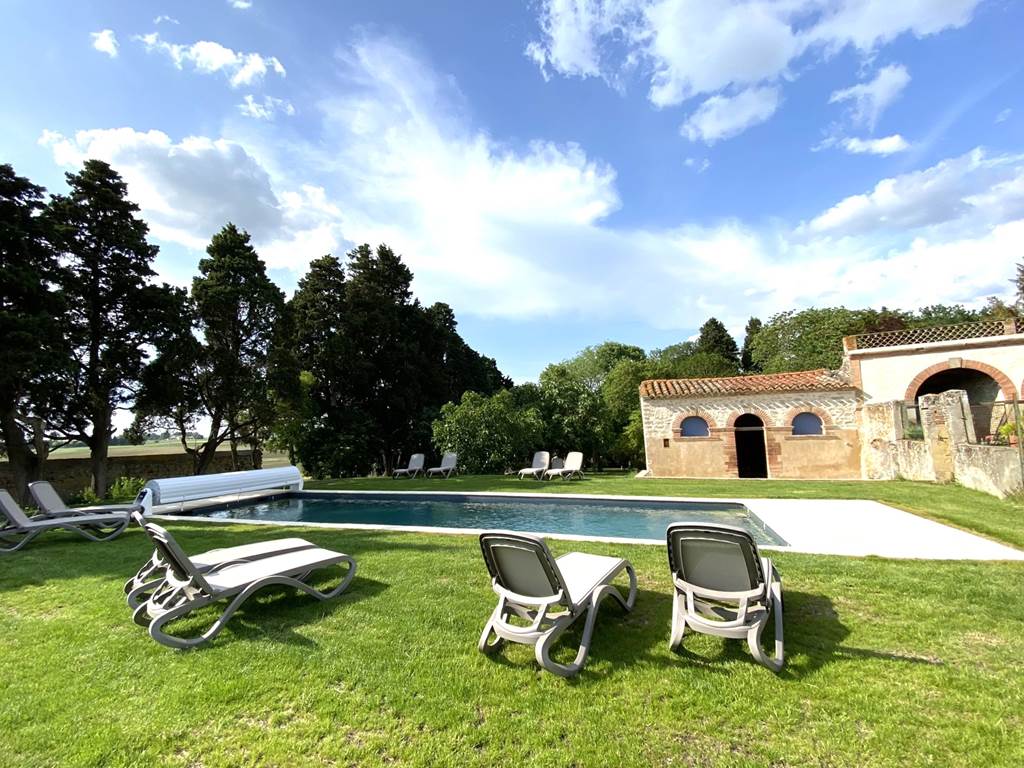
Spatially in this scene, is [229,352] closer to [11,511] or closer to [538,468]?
[11,511]

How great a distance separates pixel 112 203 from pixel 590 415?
21.4 meters

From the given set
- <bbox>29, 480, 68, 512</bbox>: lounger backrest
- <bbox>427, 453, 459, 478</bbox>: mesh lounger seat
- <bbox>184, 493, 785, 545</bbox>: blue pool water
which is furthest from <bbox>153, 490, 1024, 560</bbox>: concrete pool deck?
<bbox>427, 453, 459, 478</bbox>: mesh lounger seat

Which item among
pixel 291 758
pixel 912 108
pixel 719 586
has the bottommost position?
pixel 291 758

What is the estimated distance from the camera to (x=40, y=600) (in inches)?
195

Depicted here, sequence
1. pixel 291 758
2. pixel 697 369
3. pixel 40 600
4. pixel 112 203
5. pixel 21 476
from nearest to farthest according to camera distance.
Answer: pixel 291 758 → pixel 40 600 → pixel 21 476 → pixel 112 203 → pixel 697 369

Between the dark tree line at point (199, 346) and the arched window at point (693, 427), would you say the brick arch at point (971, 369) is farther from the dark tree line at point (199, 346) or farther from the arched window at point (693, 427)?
the dark tree line at point (199, 346)

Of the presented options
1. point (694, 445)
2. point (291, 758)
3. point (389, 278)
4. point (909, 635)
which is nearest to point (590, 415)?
point (694, 445)

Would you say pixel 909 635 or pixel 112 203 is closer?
pixel 909 635

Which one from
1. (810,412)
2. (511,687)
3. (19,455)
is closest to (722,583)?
(511,687)

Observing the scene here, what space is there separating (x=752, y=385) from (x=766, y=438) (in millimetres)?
2082

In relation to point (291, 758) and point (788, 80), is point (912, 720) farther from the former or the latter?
point (788, 80)

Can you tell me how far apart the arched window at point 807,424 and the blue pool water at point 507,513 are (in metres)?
8.89

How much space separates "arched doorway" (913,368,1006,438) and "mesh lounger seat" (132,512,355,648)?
761 inches

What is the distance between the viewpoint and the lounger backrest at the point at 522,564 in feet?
10.9
